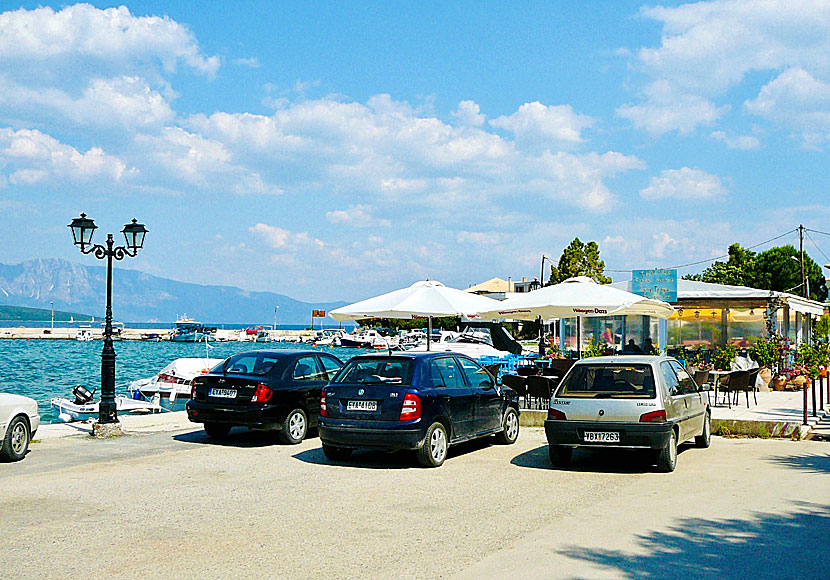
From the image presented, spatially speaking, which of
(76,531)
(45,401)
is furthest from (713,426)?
(45,401)

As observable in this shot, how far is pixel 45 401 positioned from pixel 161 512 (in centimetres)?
3216

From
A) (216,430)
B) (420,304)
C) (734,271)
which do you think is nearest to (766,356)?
(420,304)

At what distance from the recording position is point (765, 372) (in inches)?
885

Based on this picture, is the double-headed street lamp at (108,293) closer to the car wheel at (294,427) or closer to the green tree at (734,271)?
the car wheel at (294,427)

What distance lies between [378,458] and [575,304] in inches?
277

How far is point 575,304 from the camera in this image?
17.6 metres

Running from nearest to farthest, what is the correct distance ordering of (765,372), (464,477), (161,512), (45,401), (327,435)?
(161,512), (464,477), (327,435), (765,372), (45,401)

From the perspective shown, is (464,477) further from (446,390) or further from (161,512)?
(161,512)

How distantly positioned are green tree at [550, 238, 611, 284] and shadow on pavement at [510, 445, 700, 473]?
41471 mm

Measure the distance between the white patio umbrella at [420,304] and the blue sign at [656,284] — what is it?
541 cm

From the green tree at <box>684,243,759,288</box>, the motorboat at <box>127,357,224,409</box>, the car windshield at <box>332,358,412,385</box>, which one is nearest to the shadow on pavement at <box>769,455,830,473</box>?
the car windshield at <box>332,358,412,385</box>

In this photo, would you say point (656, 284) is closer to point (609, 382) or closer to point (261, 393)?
point (609, 382)

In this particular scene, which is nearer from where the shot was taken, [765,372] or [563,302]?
[563,302]

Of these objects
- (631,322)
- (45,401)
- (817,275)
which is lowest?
(45,401)
